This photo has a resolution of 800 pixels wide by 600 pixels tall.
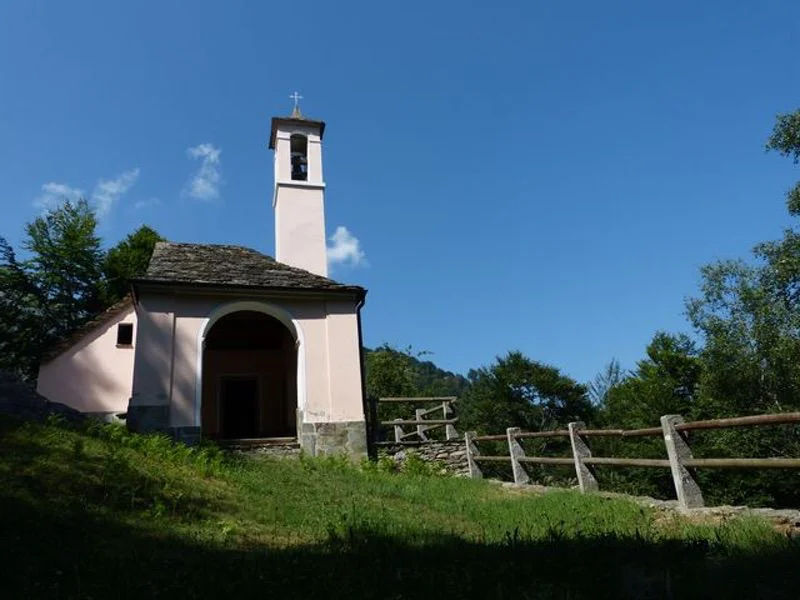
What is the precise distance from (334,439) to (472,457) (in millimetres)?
3147

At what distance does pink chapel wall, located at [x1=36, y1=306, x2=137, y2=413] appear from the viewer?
1817 cm

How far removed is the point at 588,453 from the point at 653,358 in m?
22.4

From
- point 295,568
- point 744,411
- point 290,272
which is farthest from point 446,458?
point 744,411

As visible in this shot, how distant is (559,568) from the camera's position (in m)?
3.45

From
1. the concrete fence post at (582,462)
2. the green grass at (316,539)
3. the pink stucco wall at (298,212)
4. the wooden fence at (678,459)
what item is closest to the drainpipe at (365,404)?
the pink stucco wall at (298,212)

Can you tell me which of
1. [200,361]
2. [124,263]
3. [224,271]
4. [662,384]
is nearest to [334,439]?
[200,361]

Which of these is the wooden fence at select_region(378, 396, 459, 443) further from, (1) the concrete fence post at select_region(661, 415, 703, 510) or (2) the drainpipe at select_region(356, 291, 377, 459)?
(1) the concrete fence post at select_region(661, 415, 703, 510)

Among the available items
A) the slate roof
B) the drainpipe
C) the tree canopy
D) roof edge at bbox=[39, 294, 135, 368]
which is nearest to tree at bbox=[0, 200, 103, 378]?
the tree canopy

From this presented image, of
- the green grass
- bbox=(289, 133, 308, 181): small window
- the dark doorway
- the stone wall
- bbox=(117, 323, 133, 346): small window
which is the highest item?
bbox=(289, 133, 308, 181): small window

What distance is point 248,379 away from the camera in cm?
1819

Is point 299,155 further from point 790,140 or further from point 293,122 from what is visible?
point 790,140

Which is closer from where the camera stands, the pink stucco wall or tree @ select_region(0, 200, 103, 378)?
the pink stucco wall

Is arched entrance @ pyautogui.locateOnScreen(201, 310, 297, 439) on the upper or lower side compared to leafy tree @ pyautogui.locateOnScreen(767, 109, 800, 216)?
lower

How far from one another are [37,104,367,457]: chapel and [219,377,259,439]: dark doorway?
32 millimetres
